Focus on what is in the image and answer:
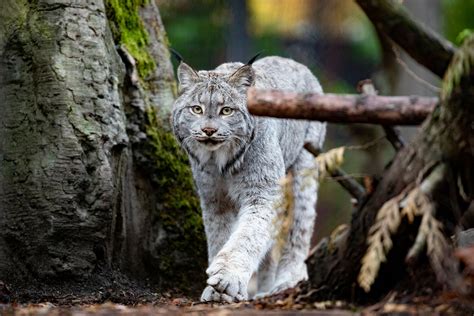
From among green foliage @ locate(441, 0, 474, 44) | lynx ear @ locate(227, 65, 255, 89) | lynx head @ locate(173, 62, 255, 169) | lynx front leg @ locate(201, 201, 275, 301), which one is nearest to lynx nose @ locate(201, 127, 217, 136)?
lynx head @ locate(173, 62, 255, 169)

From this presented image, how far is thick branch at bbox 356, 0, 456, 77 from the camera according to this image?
5770 mm

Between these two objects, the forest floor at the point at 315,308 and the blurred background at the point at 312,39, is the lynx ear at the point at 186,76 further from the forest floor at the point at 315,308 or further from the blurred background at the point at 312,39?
the blurred background at the point at 312,39

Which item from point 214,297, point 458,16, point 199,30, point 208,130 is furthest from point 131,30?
→ point 458,16

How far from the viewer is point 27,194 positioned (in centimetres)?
679

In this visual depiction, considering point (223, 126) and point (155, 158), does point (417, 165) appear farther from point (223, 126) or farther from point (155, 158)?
point (155, 158)

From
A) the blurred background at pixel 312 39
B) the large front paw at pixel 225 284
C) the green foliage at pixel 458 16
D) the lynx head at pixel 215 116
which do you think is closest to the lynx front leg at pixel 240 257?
the large front paw at pixel 225 284

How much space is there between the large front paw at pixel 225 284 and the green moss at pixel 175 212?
1544mm

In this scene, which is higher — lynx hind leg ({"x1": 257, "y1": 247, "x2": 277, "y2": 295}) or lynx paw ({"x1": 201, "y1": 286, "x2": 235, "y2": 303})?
lynx paw ({"x1": 201, "y1": 286, "x2": 235, "y2": 303})

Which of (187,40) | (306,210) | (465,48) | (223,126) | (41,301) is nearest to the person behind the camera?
(465,48)

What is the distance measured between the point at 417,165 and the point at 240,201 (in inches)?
124

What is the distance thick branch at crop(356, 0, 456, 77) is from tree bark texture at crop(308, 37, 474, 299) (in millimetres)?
1335

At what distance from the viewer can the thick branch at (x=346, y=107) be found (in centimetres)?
432

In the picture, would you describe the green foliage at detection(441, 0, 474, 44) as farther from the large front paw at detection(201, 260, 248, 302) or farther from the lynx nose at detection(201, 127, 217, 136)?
the large front paw at detection(201, 260, 248, 302)

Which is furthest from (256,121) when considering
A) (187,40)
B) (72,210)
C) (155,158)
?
(187,40)
